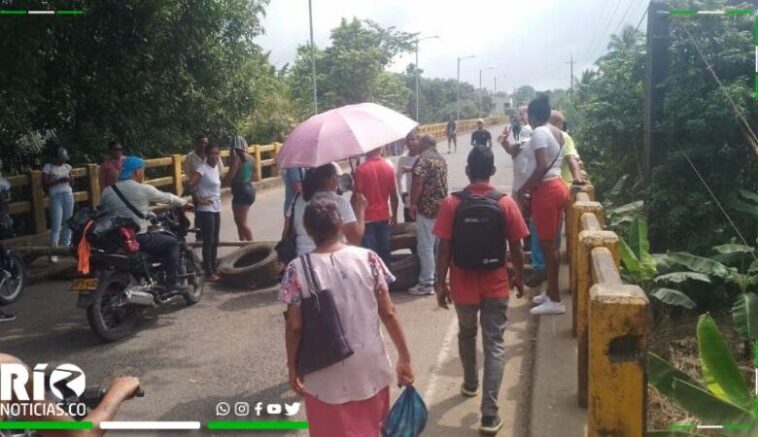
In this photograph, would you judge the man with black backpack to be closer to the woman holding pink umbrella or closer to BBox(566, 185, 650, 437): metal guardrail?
the woman holding pink umbrella

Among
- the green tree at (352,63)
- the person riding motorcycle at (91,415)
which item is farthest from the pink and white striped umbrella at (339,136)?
the green tree at (352,63)

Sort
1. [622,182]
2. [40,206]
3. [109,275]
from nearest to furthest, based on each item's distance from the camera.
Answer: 1. [109,275]
2. [622,182]
3. [40,206]

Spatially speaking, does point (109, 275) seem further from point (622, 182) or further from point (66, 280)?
point (622, 182)

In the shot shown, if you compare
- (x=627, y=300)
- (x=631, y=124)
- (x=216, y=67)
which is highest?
(x=216, y=67)

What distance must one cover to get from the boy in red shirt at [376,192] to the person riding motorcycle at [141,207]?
1.60 metres

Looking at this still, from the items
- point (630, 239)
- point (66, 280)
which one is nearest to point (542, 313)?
point (630, 239)

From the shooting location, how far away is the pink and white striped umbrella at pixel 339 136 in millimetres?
4160

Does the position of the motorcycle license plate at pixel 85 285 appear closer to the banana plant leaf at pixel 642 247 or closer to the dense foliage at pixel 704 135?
the banana plant leaf at pixel 642 247

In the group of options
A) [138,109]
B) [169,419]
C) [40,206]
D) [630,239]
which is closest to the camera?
[169,419]

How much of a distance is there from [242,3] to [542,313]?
11803mm

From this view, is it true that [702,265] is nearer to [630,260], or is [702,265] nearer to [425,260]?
[630,260]

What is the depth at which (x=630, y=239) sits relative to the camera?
17.0 feet

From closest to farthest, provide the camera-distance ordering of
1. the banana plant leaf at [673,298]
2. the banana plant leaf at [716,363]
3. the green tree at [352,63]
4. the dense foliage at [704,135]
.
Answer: the banana plant leaf at [716,363]
the banana plant leaf at [673,298]
the dense foliage at [704,135]
the green tree at [352,63]

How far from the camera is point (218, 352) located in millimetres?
5309
